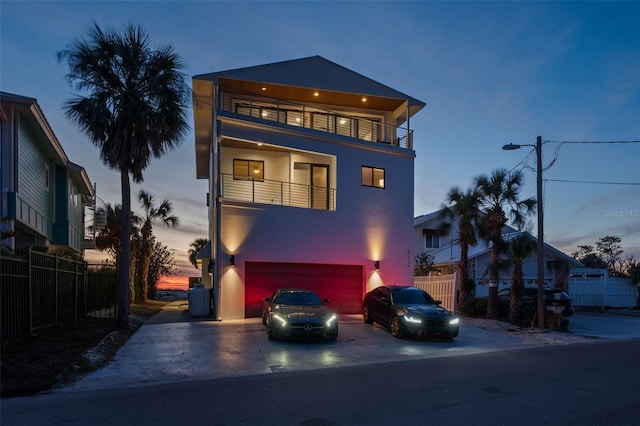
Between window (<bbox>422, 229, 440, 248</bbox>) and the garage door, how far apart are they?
15.6 metres

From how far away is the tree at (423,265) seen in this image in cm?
3191

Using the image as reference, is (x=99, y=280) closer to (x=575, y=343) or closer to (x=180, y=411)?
(x=180, y=411)

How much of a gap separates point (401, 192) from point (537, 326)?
26.4ft

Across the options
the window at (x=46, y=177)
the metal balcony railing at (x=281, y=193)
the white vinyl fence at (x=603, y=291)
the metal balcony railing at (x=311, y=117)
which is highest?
the metal balcony railing at (x=311, y=117)

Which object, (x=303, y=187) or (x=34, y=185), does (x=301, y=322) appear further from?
(x=34, y=185)

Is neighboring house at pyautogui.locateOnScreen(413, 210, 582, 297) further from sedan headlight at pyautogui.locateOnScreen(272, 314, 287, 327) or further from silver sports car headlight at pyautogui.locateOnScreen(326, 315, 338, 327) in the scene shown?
sedan headlight at pyautogui.locateOnScreen(272, 314, 287, 327)

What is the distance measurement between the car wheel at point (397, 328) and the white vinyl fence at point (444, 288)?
278 inches

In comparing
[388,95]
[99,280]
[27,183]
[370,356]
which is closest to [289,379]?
[370,356]

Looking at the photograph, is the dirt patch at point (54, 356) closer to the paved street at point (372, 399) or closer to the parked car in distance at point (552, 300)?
the paved street at point (372, 399)

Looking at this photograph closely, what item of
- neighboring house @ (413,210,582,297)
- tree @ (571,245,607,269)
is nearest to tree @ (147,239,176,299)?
neighboring house @ (413,210,582,297)

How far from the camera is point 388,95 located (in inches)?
928

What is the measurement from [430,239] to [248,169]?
18.6 m

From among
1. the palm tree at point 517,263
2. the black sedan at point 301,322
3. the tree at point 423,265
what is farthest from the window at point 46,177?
the tree at point 423,265

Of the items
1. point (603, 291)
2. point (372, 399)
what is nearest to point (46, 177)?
point (372, 399)
